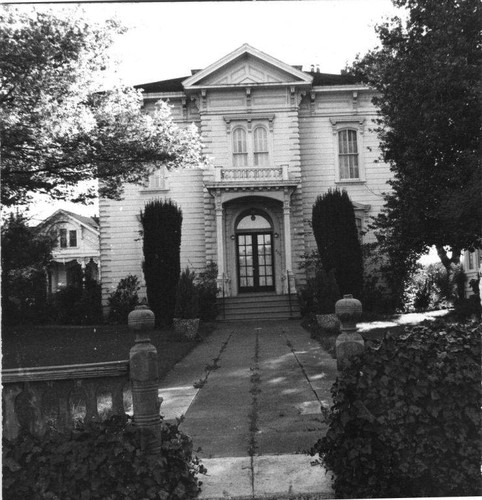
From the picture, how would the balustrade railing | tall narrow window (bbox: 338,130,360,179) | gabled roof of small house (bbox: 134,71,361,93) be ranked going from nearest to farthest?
1. the balustrade railing
2. gabled roof of small house (bbox: 134,71,361,93)
3. tall narrow window (bbox: 338,130,360,179)

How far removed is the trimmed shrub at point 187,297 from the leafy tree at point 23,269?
4.68ft

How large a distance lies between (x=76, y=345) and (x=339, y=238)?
3.04 meters

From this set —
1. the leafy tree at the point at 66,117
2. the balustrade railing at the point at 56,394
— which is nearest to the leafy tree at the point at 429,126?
the leafy tree at the point at 66,117

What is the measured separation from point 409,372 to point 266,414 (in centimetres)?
223

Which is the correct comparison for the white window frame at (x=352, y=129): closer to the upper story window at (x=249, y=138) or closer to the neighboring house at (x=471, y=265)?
the upper story window at (x=249, y=138)

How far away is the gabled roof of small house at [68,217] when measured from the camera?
498 centimetres

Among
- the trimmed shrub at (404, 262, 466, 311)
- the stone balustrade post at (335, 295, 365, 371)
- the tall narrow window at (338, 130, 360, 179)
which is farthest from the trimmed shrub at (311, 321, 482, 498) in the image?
the tall narrow window at (338, 130, 360, 179)

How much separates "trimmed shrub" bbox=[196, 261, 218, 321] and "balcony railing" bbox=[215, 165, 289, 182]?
1.16 m

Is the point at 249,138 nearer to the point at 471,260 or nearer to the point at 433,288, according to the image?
the point at 433,288

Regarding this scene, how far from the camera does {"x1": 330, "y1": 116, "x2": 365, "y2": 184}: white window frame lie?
609 cm

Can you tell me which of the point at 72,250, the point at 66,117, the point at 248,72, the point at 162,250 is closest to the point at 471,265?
the point at 248,72

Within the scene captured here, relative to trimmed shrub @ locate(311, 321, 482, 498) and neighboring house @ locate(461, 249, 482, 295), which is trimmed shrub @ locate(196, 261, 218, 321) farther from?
trimmed shrub @ locate(311, 321, 482, 498)

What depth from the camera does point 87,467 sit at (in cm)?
329

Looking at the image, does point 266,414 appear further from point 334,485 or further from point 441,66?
point 441,66
